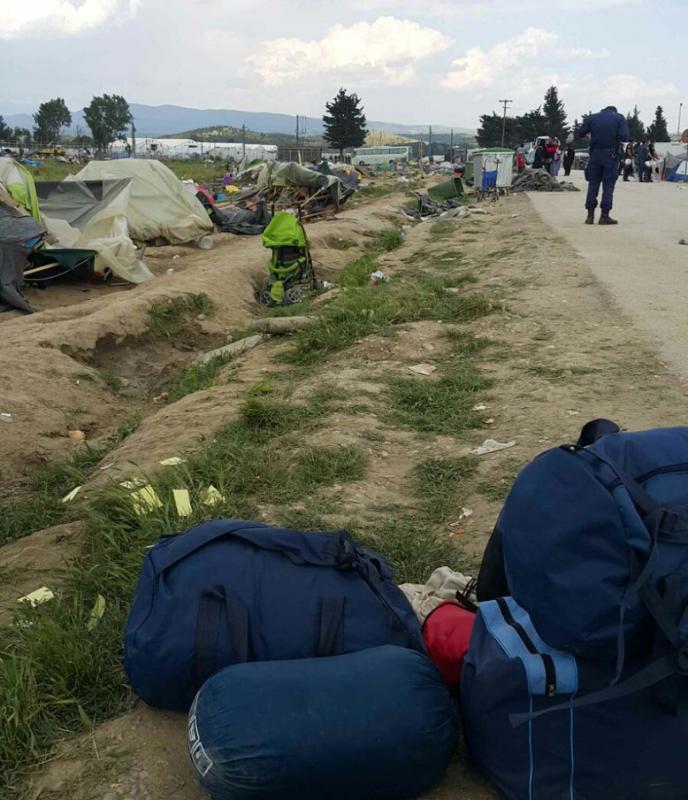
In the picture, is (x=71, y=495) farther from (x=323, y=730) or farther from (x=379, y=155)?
(x=379, y=155)

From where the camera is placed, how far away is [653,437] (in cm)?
201

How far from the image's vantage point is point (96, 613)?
2.89 meters

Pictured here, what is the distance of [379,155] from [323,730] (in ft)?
164

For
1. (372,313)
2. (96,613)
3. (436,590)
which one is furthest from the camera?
(372,313)

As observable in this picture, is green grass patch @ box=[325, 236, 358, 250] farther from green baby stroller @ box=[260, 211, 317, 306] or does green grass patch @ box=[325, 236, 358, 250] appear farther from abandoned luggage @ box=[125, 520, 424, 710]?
abandoned luggage @ box=[125, 520, 424, 710]

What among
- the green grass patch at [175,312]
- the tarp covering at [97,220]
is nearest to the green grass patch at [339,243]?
the tarp covering at [97,220]

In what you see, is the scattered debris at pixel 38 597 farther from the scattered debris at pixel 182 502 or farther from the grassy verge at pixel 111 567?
the scattered debris at pixel 182 502

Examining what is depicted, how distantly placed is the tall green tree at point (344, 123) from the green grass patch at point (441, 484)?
179ft

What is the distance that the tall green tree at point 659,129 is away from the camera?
193ft

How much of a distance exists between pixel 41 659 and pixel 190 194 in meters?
14.6

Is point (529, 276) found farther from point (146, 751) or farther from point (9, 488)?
point (146, 751)

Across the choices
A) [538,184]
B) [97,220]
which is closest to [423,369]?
[97,220]

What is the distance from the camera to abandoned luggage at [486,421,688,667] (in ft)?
5.75

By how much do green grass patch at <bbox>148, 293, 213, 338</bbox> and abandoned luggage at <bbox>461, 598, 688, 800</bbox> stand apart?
23.4 ft
